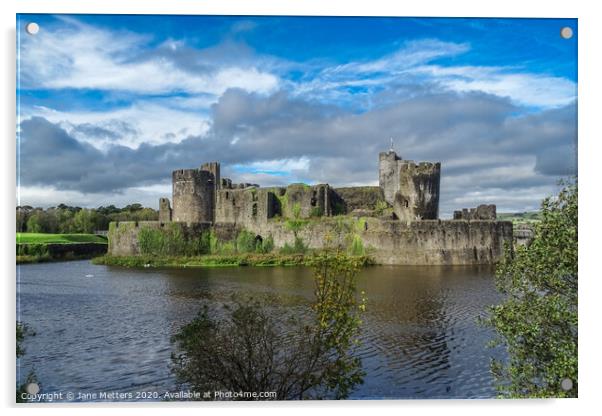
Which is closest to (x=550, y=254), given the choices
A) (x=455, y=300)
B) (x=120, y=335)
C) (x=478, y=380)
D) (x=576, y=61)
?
(x=478, y=380)

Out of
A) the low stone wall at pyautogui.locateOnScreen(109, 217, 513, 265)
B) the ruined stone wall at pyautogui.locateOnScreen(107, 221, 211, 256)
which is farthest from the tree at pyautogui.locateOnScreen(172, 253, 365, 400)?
the ruined stone wall at pyautogui.locateOnScreen(107, 221, 211, 256)

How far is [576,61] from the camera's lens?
8391mm

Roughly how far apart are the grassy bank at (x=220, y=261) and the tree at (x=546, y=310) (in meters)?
16.6

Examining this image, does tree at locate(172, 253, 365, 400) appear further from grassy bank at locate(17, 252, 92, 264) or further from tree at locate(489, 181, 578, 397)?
grassy bank at locate(17, 252, 92, 264)

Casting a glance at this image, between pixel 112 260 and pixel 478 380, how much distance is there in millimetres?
24094

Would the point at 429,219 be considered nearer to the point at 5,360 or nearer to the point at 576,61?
the point at 576,61

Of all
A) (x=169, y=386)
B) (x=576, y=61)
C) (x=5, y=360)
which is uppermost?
(x=576, y=61)

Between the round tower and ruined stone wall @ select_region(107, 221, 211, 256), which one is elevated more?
the round tower

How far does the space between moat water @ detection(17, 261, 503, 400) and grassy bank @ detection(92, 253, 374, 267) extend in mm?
4811

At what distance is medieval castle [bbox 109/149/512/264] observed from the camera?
25.7 m

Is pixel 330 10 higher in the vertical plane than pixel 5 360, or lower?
higher

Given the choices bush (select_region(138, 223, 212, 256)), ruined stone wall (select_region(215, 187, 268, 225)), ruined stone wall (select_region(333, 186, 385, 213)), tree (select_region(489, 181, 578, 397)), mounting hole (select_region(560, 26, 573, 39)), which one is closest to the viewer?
tree (select_region(489, 181, 578, 397))

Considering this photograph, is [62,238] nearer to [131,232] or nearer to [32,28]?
[131,232]

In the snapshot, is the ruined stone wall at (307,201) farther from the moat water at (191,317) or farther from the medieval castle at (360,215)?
the moat water at (191,317)
